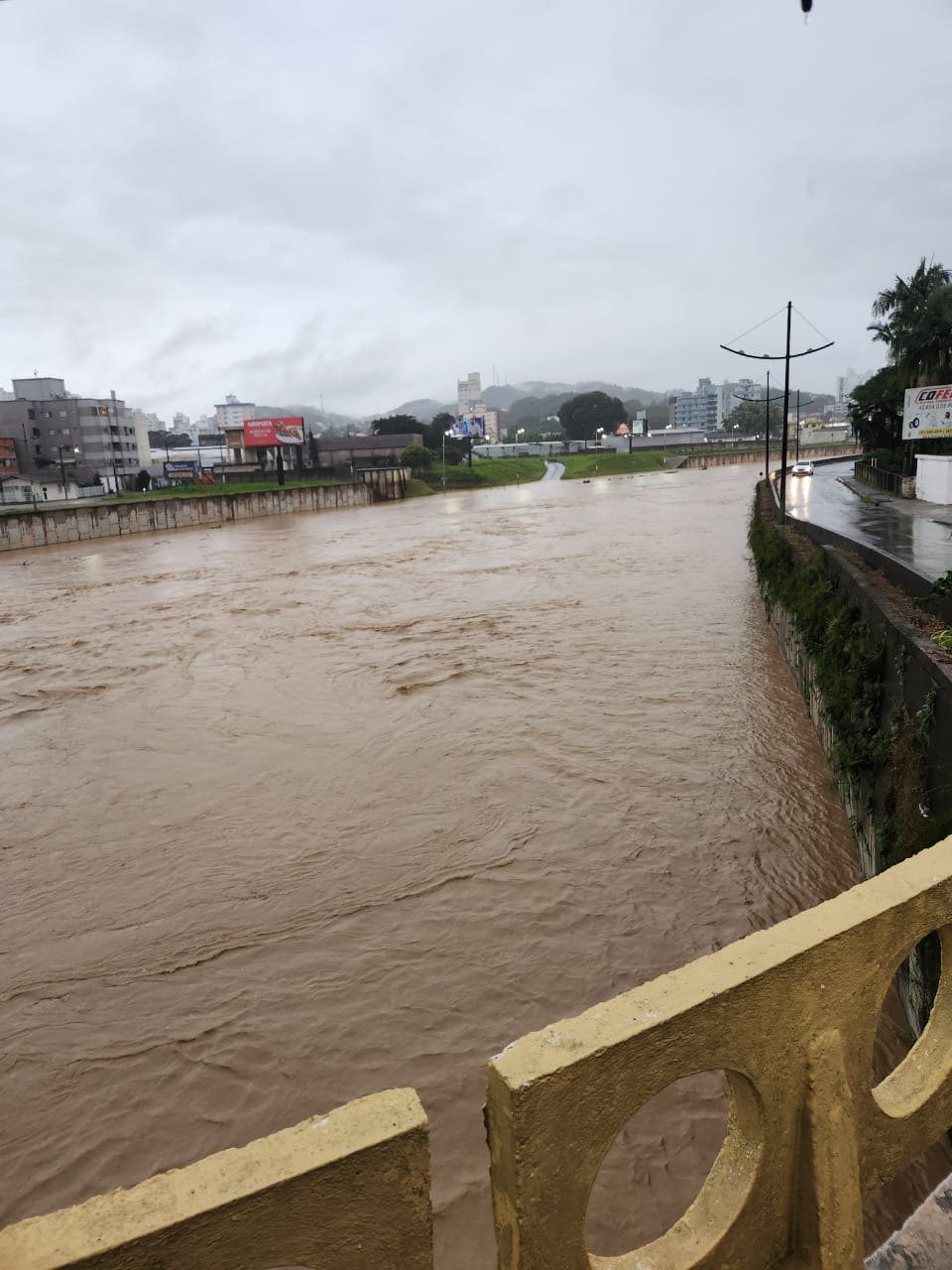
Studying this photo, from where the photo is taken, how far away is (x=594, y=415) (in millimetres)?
174750

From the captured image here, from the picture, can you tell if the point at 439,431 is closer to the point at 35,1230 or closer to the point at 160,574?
the point at 160,574

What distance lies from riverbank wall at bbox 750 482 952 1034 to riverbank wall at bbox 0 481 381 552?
42.2 metres

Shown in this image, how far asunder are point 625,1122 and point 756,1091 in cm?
39

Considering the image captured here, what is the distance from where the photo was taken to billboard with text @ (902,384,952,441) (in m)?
30.1

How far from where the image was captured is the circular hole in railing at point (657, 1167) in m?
4.61

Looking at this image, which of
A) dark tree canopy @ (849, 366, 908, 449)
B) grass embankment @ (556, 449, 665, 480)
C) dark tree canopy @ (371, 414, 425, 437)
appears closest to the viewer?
dark tree canopy @ (849, 366, 908, 449)

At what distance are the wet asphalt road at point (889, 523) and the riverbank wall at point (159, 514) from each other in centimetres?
3753

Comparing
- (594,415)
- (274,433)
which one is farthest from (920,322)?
(594,415)

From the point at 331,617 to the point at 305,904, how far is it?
1463cm

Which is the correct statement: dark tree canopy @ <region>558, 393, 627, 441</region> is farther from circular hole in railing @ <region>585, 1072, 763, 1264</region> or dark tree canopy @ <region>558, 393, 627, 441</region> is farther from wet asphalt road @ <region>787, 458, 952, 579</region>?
circular hole in railing @ <region>585, 1072, 763, 1264</region>

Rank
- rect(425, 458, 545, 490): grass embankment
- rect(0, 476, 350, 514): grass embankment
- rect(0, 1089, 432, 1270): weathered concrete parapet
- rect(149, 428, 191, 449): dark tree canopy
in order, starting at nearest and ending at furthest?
rect(0, 1089, 432, 1270): weathered concrete parapet
rect(0, 476, 350, 514): grass embankment
rect(425, 458, 545, 490): grass embankment
rect(149, 428, 191, 449): dark tree canopy

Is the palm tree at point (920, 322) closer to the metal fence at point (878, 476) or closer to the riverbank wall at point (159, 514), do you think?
the metal fence at point (878, 476)

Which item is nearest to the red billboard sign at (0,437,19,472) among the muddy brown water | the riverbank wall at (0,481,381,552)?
the riverbank wall at (0,481,381,552)

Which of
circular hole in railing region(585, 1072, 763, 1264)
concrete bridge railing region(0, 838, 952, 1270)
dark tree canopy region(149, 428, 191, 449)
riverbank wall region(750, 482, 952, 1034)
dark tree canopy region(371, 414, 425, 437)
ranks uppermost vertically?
dark tree canopy region(149, 428, 191, 449)
